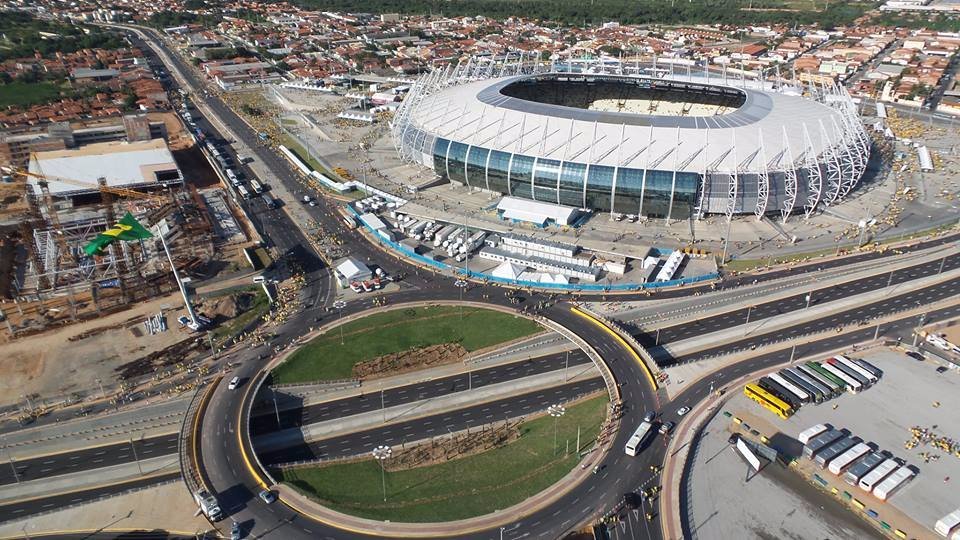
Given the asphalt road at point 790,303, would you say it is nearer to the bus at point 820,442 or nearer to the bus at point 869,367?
the bus at point 869,367

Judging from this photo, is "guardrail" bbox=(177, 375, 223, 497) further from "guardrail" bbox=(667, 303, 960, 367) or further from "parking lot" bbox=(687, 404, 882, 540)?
"guardrail" bbox=(667, 303, 960, 367)

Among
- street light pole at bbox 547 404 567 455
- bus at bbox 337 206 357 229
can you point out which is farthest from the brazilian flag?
street light pole at bbox 547 404 567 455

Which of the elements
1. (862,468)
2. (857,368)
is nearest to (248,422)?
(862,468)

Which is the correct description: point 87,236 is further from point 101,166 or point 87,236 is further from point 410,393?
point 410,393

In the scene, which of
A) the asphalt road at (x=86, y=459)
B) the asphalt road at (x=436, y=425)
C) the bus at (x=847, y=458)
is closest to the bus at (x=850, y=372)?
the bus at (x=847, y=458)

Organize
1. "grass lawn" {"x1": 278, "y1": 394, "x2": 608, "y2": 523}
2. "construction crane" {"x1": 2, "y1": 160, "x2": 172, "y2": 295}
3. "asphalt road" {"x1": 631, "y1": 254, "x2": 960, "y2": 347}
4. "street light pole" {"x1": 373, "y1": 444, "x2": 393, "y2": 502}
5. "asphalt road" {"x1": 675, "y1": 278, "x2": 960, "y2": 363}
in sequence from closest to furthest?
1. "grass lawn" {"x1": 278, "y1": 394, "x2": 608, "y2": 523}
2. "street light pole" {"x1": 373, "y1": 444, "x2": 393, "y2": 502}
3. "asphalt road" {"x1": 675, "y1": 278, "x2": 960, "y2": 363}
4. "asphalt road" {"x1": 631, "y1": 254, "x2": 960, "y2": 347}
5. "construction crane" {"x1": 2, "y1": 160, "x2": 172, "y2": 295}

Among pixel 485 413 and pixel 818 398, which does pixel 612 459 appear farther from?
pixel 818 398
